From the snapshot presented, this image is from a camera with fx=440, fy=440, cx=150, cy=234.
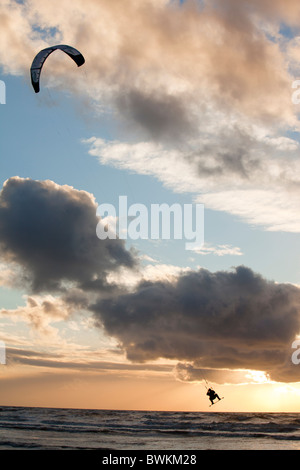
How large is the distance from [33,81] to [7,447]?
839 inches

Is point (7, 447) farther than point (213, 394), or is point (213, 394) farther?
point (213, 394)

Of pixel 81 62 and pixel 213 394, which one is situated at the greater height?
pixel 81 62

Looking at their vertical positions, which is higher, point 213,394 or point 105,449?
point 213,394
